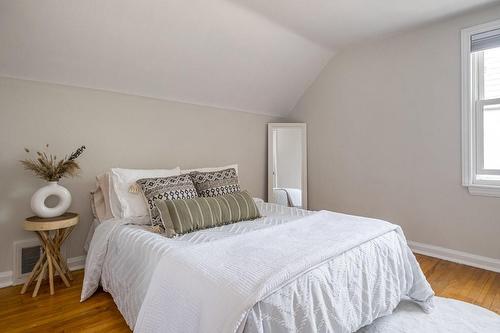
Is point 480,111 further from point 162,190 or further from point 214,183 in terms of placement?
point 162,190

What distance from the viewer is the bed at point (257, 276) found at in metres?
1.12

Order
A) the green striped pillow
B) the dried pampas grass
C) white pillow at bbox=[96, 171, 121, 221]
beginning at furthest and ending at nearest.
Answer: white pillow at bbox=[96, 171, 121, 221], the dried pampas grass, the green striped pillow

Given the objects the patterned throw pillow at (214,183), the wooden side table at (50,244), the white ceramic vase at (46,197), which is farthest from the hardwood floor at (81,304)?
the patterned throw pillow at (214,183)

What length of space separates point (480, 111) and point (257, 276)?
2.86 m

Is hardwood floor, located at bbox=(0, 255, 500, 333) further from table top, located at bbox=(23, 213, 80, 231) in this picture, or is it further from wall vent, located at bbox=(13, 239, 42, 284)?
table top, located at bbox=(23, 213, 80, 231)

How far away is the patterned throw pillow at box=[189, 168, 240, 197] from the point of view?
2.54m

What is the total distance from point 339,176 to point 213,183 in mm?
1978

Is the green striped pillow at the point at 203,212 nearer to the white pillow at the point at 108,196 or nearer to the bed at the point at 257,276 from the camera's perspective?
the bed at the point at 257,276

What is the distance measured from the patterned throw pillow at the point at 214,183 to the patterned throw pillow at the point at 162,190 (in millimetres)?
133

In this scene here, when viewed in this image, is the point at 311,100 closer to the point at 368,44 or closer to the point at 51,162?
the point at 368,44

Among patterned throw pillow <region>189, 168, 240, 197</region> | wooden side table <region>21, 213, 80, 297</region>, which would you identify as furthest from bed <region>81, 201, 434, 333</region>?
patterned throw pillow <region>189, 168, 240, 197</region>

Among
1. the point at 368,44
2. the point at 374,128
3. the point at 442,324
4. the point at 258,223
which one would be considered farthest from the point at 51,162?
the point at 368,44

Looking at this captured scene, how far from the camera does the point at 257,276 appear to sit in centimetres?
118

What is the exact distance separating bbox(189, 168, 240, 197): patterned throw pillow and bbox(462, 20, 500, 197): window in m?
2.32
